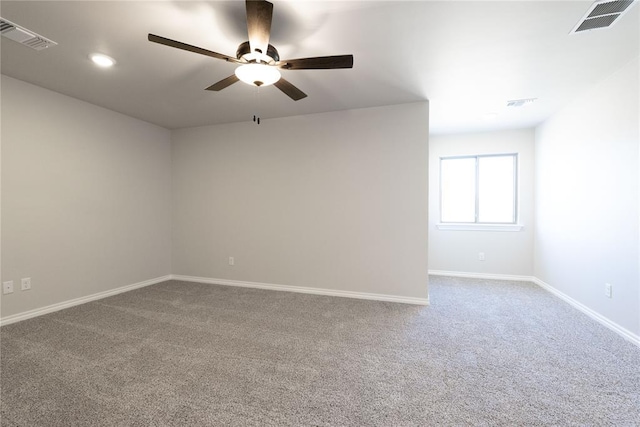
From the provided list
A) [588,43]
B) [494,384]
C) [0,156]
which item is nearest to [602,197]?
[588,43]

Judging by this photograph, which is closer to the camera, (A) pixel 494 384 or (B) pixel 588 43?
(A) pixel 494 384

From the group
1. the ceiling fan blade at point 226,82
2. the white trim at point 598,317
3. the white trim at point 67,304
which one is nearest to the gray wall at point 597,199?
the white trim at point 598,317

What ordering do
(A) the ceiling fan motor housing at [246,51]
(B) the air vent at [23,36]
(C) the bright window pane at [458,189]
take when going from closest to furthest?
(A) the ceiling fan motor housing at [246,51] < (B) the air vent at [23,36] < (C) the bright window pane at [458,189]

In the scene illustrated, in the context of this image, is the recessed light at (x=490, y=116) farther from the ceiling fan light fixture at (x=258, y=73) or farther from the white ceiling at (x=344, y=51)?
the ceiling fan light fixture at (x=258, y=73)

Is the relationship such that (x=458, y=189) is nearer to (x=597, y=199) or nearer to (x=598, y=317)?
(x=597, y=199)

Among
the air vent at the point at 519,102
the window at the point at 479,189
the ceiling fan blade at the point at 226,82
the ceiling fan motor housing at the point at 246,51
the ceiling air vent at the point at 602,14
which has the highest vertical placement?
the air vent at the point at 519,102

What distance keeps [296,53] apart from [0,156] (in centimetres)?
305

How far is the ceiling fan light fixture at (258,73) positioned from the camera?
6.04 feet

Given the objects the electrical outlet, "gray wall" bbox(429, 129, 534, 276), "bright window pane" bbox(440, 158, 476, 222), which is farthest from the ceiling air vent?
the electrical outlet

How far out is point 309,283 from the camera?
12.4ft

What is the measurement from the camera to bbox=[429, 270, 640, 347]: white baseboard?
2.42m

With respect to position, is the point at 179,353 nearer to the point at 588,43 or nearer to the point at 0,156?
the point at 0,156

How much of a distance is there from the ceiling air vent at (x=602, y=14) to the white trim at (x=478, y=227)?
3.13 meters

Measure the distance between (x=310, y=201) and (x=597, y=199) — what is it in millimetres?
3165
